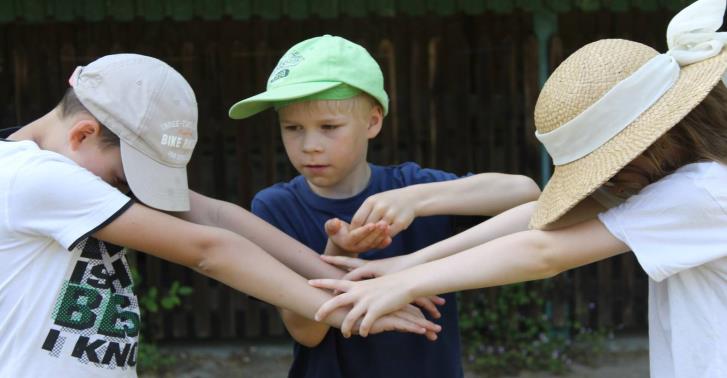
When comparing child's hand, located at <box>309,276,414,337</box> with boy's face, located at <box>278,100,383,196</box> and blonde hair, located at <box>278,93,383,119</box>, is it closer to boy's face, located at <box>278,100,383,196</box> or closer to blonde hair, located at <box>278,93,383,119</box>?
boy's face, located at <box>278,100,383,196</box>

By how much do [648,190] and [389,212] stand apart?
0.64 metres

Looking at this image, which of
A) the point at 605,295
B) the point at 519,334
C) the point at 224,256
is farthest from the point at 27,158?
the point at 605,295

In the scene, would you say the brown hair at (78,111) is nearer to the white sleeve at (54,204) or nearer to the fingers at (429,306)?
the white sleeve at (54,204)

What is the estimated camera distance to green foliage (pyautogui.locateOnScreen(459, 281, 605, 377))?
22.5 feet

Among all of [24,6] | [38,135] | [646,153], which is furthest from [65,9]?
[646,153]

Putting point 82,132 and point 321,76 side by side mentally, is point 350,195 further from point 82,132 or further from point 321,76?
point 82,132

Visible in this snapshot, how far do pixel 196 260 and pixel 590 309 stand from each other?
17.3 ft

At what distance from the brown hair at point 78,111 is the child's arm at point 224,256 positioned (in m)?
0.17

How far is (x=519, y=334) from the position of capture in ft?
23.1

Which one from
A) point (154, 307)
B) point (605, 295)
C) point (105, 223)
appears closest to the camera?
point (105, 223)

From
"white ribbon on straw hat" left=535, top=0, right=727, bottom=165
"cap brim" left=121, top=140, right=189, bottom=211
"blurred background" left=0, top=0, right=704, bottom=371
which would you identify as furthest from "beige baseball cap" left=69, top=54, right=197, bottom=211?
"blurred background" left=0, top=0, right=704, bottom=371

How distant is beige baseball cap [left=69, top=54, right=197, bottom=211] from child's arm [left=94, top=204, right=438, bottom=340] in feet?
0.19

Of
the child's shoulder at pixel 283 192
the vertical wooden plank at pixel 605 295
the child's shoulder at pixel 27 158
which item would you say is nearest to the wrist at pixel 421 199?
the child's shoulder at pixel 283 192

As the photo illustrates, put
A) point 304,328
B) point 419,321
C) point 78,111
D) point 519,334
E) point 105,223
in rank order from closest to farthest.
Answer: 1. point 105,223
2. point 78,111
3. point 419,321
4. point 304,328
5. point 519,334
